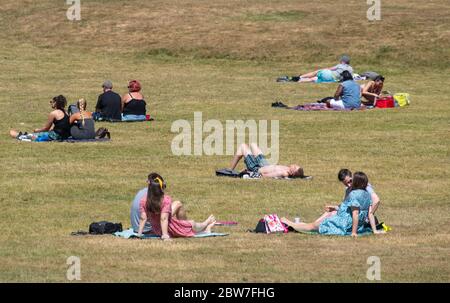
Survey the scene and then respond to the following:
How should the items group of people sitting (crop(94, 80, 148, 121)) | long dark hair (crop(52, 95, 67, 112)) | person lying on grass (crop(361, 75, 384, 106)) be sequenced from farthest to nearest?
1. person lying on grass (crop(361, 75, 384, 106))
2. group of people sitting (crop(94, 80, 148, 121))
3. long dark hair (crop(52, 95, 67, 112))

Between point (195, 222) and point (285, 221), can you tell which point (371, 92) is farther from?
point (195, 222)

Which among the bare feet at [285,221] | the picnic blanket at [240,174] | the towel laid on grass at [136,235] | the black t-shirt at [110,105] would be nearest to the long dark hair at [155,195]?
the towel laid on grass at [136,235]

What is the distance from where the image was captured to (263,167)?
28.4m

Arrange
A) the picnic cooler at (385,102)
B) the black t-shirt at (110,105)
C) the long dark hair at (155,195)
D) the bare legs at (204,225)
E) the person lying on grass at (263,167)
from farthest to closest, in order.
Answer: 1. the picnic cooler at (385,102)
2. the black t-shirt at (110,105)
3. the person lying on grass at (263,167)
4. the bare legs at (204,225)
5. the long dark hair at (155,195)

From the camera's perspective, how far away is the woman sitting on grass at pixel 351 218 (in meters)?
22.0

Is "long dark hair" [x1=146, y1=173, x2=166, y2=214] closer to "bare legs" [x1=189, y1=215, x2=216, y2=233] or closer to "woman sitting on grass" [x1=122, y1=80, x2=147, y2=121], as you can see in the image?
"bare legs" [x1=189, y1=215, x2=216, y2=233]

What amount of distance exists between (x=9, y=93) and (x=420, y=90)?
47.1ft

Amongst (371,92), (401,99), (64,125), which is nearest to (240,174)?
(64,125)

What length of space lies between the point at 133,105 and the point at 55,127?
477cm

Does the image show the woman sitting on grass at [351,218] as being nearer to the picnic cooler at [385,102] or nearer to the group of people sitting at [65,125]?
the group of people sitting at [65,125]

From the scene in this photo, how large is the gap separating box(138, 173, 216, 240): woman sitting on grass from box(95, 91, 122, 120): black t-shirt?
14.8m

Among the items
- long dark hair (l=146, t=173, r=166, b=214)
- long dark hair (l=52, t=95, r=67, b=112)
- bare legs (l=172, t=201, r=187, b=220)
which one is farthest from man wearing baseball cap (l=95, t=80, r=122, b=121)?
long dark hair (l=146, t=173, r=166, b=214)

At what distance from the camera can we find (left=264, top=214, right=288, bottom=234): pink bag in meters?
22.3

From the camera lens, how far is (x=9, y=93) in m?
44.1
